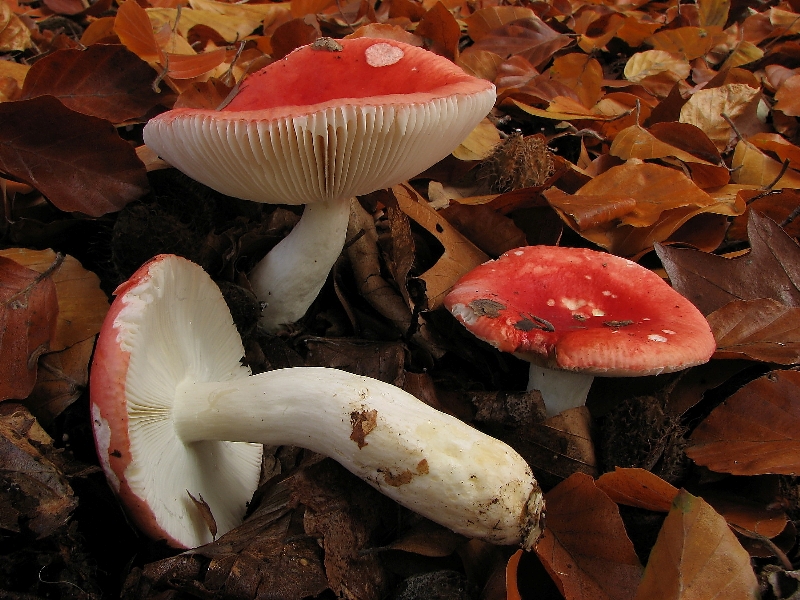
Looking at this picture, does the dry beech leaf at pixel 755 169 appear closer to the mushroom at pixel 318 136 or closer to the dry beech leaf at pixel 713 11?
the mushroom at pixel 318 136

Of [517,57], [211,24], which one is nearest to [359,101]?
[517,57]

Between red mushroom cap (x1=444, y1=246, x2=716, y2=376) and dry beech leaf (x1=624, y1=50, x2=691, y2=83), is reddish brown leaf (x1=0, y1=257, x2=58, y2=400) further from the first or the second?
dry beech leaf (x1=624, y1=50, x2=691, y2=83)

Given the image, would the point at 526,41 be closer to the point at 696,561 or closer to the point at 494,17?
the point at 494,17

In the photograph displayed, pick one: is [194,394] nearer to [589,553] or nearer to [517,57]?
[589,553]

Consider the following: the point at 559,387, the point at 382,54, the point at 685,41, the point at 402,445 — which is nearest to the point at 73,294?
the point at 402,445

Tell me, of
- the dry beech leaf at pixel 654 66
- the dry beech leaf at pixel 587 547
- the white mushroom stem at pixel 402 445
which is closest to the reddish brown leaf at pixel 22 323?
the white mushroom stem at pixel 402 445

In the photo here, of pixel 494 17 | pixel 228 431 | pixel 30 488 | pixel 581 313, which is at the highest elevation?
pixel 494 17

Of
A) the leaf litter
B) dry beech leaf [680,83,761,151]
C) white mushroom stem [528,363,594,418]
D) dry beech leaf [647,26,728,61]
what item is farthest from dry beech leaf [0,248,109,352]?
dry beech leaf [647,26,728,61]
